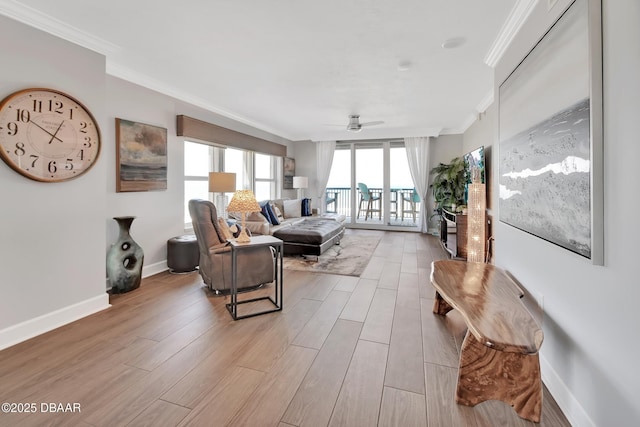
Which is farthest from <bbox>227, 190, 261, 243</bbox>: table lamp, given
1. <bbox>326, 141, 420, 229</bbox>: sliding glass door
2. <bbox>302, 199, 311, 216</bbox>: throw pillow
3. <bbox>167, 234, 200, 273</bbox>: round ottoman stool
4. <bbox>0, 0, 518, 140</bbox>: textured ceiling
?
<bbox>326, 141, 420, 229</bbox>: sliding glass door

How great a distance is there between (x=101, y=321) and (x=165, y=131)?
2.57m

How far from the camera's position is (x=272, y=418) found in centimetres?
150

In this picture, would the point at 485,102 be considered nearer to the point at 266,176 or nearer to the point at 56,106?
the point at 266,176

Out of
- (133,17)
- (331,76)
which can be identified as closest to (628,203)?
(331,76)

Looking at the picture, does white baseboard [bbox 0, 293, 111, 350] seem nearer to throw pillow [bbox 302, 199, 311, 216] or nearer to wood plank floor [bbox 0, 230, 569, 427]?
wood plank floor [bbox 0, 230, 569, 427]

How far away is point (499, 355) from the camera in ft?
5.07

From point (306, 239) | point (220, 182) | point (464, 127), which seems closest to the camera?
point (220, 182)

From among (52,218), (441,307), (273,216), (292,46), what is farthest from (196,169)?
(441,307)

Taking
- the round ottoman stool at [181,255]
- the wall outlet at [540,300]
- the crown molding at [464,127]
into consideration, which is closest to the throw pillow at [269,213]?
the round ottoman stool at [181,255]

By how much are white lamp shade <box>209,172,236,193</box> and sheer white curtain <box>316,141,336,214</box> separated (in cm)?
390

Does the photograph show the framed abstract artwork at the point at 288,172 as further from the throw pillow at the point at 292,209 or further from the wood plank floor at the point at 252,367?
the wood plank floor at the point at 252,367

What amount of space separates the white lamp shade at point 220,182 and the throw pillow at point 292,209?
7.62 ft

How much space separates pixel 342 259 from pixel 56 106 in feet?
12.6

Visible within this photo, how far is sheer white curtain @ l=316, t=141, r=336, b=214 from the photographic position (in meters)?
7.93
